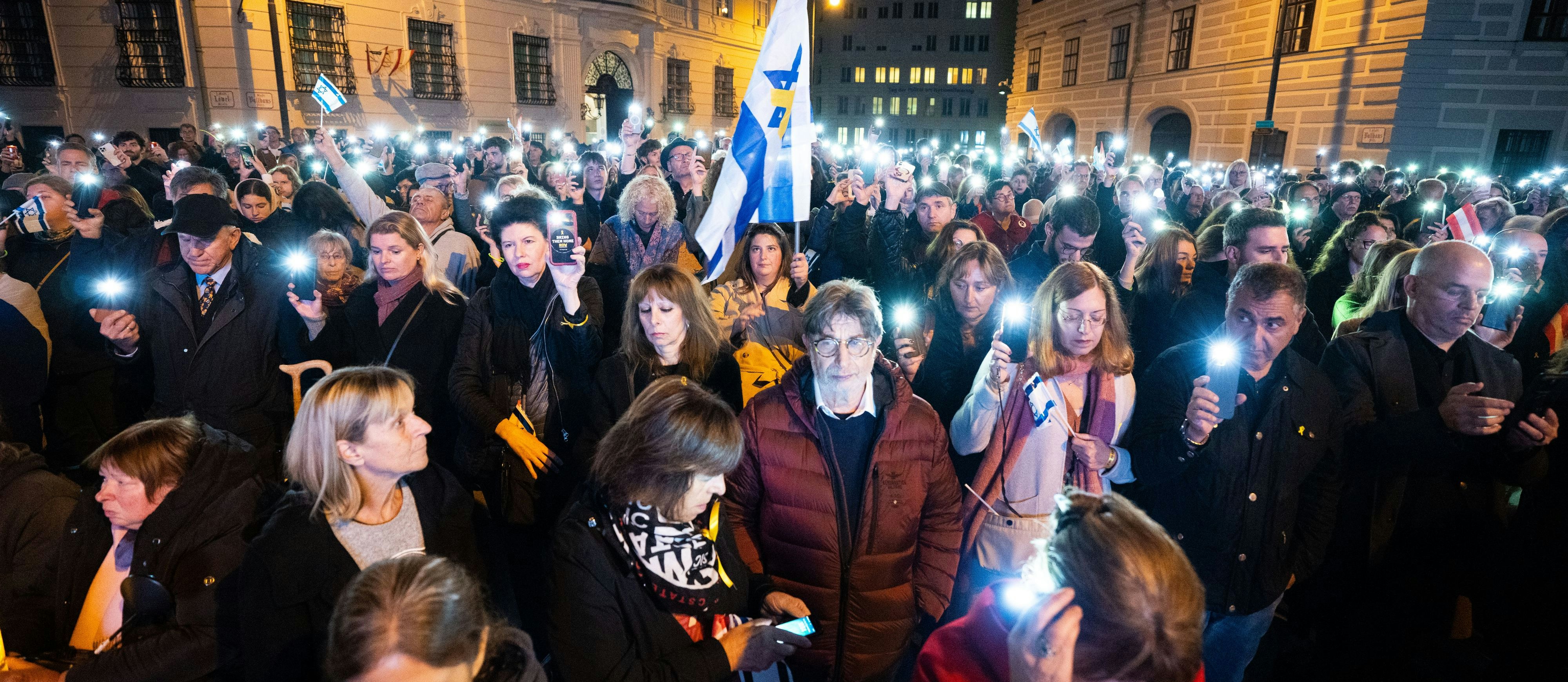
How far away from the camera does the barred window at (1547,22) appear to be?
641 inches

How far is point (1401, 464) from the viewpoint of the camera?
3.06m

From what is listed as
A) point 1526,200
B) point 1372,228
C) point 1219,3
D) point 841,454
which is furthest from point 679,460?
point 1219,3

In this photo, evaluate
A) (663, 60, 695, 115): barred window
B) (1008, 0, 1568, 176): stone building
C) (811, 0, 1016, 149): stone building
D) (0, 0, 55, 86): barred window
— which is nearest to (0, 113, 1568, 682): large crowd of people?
(1008, 0, 1568, 176): stone building

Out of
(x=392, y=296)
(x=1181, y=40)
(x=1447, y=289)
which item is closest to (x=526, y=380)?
(x=392, y=296)

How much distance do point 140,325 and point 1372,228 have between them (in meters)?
7.71

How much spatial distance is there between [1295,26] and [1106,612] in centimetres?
2412

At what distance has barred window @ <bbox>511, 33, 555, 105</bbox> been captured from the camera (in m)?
24.8

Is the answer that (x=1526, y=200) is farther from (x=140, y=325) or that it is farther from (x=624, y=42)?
(x=624, y=42)

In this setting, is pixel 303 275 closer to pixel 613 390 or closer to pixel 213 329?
pixel 213 329

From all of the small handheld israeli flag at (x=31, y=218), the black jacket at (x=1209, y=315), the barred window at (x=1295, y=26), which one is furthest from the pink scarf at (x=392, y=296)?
the barred window at (x=1295, y=26)

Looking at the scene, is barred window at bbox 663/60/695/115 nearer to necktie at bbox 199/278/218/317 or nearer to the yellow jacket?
the yellow jacket

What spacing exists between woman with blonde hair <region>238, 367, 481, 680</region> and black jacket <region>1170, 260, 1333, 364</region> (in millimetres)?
3807

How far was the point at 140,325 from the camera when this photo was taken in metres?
4.03

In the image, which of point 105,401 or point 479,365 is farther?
point 105,401
